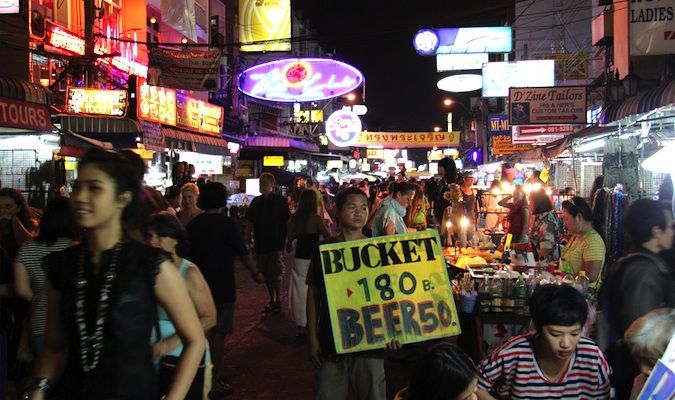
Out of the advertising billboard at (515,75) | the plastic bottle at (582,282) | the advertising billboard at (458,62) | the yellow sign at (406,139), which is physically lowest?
the plastic bottle at (582,282)

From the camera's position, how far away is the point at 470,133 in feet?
192

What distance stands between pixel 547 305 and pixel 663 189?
217 inches

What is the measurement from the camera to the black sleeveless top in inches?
90.7

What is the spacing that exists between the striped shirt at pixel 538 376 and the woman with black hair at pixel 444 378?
58cm

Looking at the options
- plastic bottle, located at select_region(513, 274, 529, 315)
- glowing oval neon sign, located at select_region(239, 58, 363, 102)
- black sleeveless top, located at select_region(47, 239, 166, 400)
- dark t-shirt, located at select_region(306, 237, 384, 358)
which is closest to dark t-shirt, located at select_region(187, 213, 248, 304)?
dark t-shirt, located at select_region(306, 237, 384, 358)

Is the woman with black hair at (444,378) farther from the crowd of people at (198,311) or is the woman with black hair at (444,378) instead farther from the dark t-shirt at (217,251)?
the dark t-shirt at (217,251)

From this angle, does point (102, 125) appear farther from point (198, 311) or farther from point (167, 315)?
point (167, 315)

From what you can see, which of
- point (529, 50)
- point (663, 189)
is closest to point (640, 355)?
point (663, 189)

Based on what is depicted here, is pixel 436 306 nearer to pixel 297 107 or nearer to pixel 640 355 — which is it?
pixel 640 355

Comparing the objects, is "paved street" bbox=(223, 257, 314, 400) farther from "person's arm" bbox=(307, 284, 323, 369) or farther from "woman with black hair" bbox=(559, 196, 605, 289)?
"woman with black hair" bbox=(559, 196, 605, 289)

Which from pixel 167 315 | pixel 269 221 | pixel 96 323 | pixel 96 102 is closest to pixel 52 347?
pixel 96 323

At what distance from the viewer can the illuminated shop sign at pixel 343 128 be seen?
26844mm

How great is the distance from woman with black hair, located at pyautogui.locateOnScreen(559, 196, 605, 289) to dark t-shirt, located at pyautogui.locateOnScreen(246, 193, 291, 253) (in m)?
4.40

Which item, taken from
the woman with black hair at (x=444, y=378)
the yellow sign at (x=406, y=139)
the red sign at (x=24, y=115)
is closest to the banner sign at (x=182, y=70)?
the red sign at (x=24, y=115)
